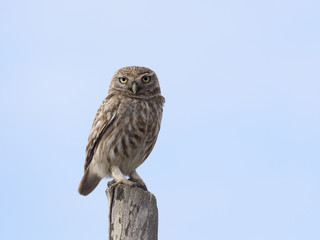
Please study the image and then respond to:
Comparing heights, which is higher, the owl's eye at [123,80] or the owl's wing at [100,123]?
the owl's eye at [123,80]

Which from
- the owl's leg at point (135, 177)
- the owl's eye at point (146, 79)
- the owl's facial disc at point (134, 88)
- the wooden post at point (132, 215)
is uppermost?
the owl's eye at point (146, 79)

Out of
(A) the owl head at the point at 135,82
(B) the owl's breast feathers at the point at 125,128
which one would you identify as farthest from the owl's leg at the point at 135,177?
(A) the owl head at the point at 135,82

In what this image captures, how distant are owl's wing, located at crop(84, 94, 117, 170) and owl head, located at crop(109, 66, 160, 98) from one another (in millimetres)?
185

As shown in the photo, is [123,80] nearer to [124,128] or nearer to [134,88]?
[134,88]

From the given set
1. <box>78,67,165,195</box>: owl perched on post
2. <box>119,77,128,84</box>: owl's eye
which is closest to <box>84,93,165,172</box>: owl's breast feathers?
<box>78,67,165,195</box>: owl perched on post

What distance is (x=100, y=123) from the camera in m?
6.18

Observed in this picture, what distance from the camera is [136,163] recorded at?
6301 millimetres

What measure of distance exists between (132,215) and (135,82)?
2.24 m

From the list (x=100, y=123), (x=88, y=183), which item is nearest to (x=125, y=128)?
(x=100, y=123)

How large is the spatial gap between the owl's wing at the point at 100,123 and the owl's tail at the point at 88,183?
11 centimetres

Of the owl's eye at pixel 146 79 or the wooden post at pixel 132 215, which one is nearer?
the wooden post at pixel 132 215

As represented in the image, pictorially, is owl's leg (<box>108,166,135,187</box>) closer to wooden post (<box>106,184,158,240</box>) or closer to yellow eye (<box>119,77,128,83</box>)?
wooden post (<box>106,184,158,240</box>)

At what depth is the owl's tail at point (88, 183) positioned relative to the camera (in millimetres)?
6403

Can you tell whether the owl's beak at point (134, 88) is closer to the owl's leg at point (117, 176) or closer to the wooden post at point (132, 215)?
the owl's leg at point (117, 176)
